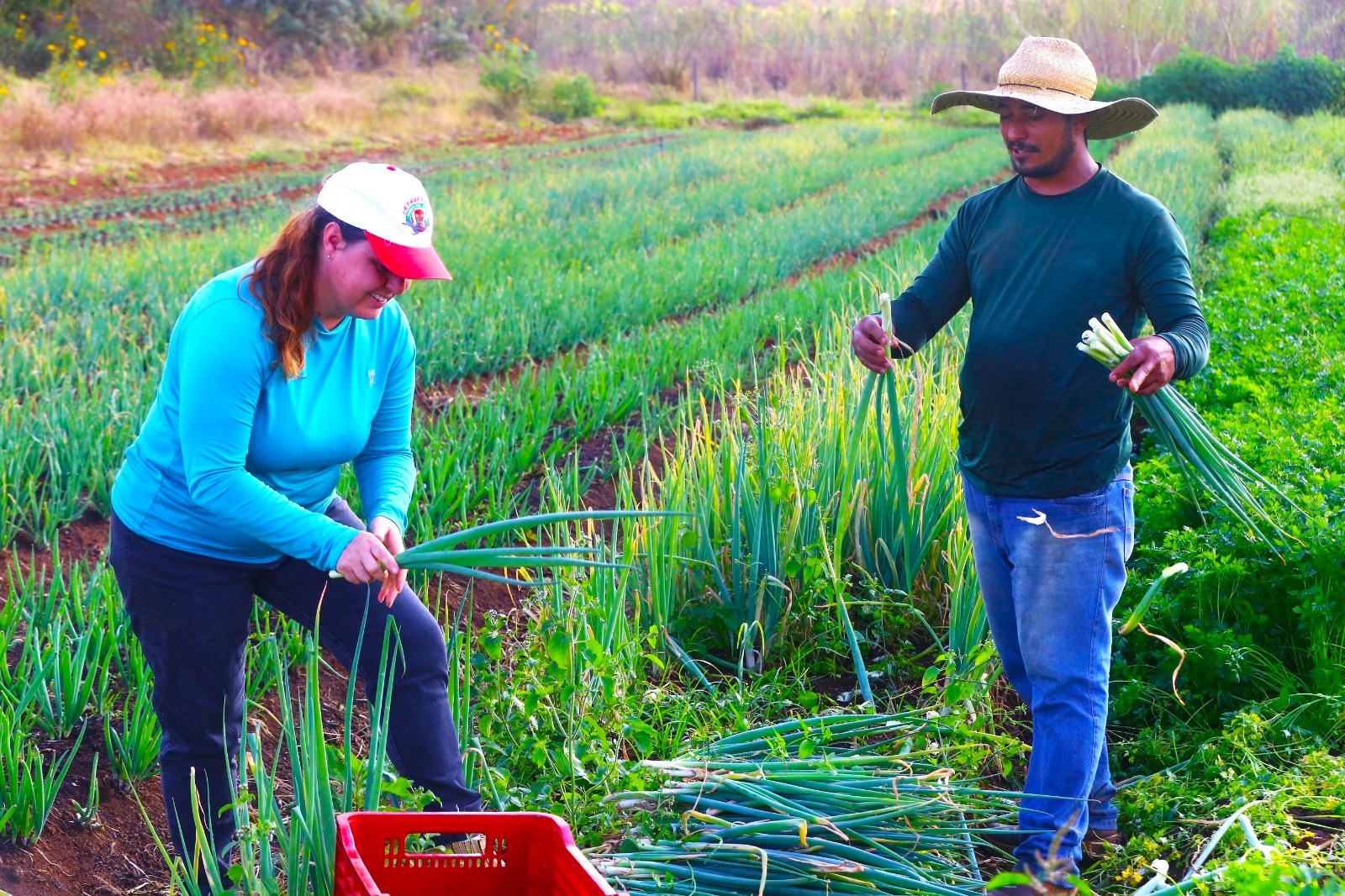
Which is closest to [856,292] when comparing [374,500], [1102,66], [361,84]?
[374,500]

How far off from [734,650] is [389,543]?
1167 millimetres

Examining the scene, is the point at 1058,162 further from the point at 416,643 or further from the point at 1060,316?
the point at 416,643

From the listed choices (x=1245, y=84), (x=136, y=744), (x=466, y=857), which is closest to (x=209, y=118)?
(x=136, y=744)

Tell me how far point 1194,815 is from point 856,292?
4775 millimetres

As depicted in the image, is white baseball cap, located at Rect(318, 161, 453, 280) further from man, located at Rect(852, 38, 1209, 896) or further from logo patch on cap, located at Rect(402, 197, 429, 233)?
man, located at Rect(852, 38, 1209, 896)

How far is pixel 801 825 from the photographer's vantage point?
1.83 metres

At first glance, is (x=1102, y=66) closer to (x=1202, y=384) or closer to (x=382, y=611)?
(x=1202, y=384)

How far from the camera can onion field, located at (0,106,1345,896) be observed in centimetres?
197

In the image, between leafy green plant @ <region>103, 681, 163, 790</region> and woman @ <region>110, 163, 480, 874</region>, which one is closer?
woman @ <region>110, 163, 480, 874</region>

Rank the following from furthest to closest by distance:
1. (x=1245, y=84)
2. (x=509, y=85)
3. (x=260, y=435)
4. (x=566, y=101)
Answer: (x=566, y=101)
(x=509, y=85)
(x=1245, y=84)
(x=260, y=435)

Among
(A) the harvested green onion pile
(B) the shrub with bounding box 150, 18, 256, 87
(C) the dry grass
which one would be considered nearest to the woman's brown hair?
(A) the harvested green onion pile

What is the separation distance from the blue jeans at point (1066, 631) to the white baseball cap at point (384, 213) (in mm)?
1204

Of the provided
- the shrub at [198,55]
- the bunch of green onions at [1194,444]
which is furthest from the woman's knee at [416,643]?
the shrub at [198,55]

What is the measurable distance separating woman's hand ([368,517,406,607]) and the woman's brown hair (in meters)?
0.31
